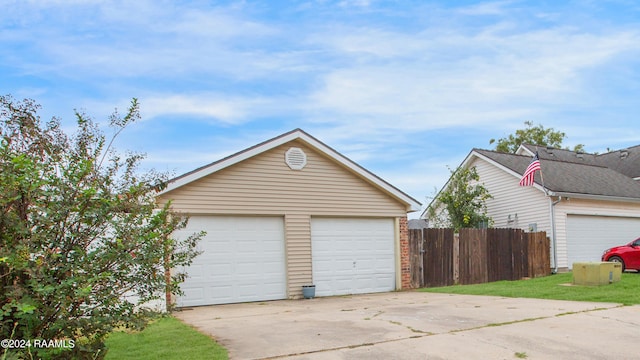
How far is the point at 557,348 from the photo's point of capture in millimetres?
6582

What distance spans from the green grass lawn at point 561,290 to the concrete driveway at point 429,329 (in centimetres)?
97

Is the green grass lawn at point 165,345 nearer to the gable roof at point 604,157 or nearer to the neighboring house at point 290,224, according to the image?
the neighboring house at point 290,224

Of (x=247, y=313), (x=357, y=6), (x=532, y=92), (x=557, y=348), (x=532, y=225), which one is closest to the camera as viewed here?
(x=557, y=348)

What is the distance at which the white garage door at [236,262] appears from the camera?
1275 cm

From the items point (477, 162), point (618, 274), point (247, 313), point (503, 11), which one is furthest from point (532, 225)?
point (247, 313)

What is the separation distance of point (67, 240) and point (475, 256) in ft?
46.8

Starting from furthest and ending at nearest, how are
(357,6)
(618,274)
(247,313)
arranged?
(618,274) < (357,6) < (247,313)

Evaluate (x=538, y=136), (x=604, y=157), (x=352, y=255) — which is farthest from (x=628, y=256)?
(x=538, y=136)

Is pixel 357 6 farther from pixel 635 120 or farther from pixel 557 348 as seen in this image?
pixel 635 120

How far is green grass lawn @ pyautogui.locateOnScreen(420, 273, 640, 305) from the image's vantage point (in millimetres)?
11599

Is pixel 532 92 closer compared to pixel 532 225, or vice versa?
pixel 532 92

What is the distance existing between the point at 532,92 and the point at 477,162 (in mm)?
5603

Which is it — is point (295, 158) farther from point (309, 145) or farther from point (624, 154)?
point (624, 154)

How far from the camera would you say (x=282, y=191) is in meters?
14.1
